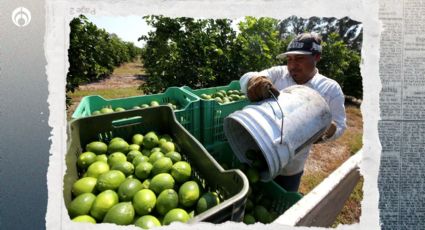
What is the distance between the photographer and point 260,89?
1.10 m

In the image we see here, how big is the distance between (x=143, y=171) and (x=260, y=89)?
1.75 ft

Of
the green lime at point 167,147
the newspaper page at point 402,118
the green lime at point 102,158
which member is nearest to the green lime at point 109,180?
the green lime at point 102,158

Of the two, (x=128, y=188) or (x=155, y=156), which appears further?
(x=155, y=156)

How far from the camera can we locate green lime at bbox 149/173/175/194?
97 centimetres

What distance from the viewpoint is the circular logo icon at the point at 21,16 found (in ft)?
2.94

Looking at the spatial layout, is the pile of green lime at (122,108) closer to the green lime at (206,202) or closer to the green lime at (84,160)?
the green lime at (84,160)

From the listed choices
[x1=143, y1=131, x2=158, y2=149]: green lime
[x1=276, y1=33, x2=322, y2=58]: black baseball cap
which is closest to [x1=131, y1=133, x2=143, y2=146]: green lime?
[x1=143, y1=131, x2=158, y2=149]: green lime

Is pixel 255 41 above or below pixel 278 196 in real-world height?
above

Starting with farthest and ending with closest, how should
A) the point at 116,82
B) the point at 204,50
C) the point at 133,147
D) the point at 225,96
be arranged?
the point at 116,82, the point at 204,50, the point at 225,96, the point at 133,147

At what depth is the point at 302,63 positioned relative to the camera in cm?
129

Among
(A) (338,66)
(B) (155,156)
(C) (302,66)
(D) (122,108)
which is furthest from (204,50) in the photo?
(A) (338,66)

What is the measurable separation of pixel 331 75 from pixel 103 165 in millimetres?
5670

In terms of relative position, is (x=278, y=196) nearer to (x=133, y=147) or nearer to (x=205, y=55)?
(x=133, y=147)

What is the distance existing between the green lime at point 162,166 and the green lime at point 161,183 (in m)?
0.03
